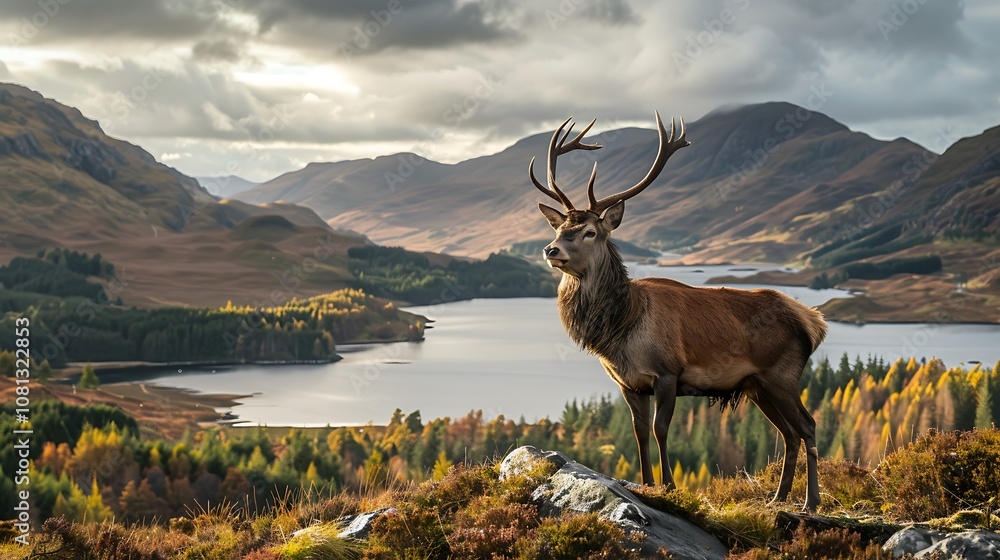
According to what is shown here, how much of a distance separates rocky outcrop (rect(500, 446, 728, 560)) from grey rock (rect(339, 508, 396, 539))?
186 cm

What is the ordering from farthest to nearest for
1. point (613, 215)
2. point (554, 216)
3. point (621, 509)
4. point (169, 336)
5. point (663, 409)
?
point (169, 336) < point (554, 216) < point (613, 215) < point (663, 409) < point (621, 509)

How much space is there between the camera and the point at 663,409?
9812 millimetres

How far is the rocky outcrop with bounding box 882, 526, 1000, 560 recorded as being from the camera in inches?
304

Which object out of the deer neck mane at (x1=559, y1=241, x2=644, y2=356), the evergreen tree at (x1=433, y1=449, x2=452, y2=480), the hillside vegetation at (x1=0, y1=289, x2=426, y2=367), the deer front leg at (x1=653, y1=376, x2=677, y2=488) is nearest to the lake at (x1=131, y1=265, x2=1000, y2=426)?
the hillside vegetation at (x1=0, y1=289, x2=426, y2=367)

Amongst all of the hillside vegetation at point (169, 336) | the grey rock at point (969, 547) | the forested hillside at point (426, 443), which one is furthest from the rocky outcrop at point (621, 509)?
the hillside vegetation at point (169, 336)

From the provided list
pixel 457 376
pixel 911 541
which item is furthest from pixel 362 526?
pixel 457 376

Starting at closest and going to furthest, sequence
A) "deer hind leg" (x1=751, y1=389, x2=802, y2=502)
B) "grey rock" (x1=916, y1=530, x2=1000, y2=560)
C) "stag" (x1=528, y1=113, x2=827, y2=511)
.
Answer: "grey rock" (x1=916, y1=530, x2=1000, y2=560), "stag" (x1=528, y1=113, x2=827, y2=511), "deer hind leg" (x1=751, y1=389, x2=802, y2=502)

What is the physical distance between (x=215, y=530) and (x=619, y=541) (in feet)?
23.3

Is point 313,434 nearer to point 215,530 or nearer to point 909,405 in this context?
point 909,405

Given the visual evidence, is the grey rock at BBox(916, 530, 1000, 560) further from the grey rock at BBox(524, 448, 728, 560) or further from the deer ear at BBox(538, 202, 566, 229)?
the deer ear at BBox(538, 202, 566, 229)

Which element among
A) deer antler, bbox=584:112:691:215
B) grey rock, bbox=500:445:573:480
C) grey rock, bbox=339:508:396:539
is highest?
deer antler, bbox=584:112:691:215

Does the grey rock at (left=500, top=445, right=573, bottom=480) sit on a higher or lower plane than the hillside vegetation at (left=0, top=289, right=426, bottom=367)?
higher

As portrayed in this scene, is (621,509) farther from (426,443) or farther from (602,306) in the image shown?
(426,443)

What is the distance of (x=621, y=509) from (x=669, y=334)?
2536 millimetres
